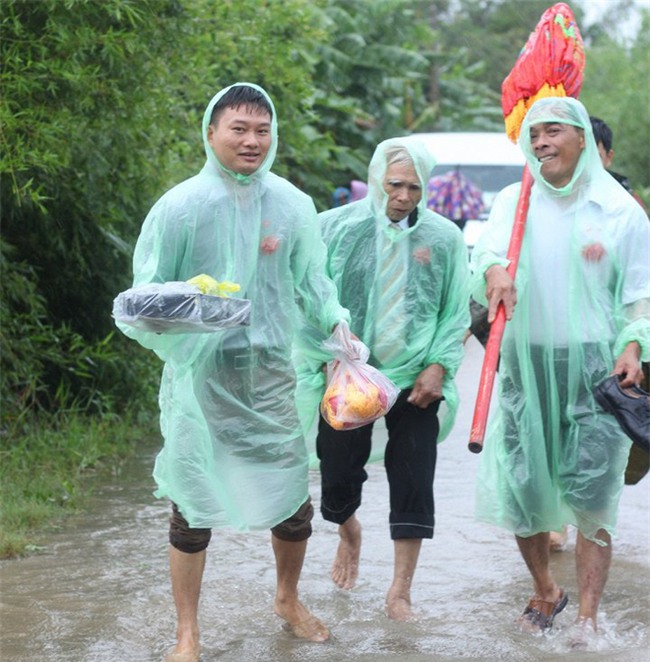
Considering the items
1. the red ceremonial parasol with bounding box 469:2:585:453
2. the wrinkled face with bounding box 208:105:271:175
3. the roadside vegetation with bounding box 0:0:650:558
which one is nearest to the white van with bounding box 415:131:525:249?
the roadside vegetation with bounding box 0:0:650:558

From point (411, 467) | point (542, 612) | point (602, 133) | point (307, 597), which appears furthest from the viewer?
point (602, 133)

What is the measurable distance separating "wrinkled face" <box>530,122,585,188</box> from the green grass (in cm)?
264

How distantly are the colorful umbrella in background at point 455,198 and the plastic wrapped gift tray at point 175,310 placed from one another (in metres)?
9.55

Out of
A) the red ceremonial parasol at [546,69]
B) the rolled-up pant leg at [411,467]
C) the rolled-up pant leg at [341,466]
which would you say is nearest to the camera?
the rolled-up pant leg at [411,467]

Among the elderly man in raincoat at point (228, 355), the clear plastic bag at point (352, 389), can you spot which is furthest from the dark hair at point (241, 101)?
the clear plastic bag at point (352, 389)

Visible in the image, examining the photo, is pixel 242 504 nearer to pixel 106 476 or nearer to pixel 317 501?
pixel 317 501

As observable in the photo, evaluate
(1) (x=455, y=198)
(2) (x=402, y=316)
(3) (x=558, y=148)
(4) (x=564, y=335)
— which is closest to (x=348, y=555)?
(2) (x=402, y=316)

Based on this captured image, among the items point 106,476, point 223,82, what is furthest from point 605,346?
point 223,82

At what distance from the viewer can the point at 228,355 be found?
4367 mm

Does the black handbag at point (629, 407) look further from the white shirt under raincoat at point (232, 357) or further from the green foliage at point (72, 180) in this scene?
the green foliage at point (72, 180)

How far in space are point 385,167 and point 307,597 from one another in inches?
64.7

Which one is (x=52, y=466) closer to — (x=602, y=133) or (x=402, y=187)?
(x=402, y=187)

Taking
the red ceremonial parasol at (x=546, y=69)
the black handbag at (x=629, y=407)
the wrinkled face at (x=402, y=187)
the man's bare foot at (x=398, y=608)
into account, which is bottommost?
the man's bare foot at (x=398, y=608)

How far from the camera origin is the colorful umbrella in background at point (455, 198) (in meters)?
13.6
